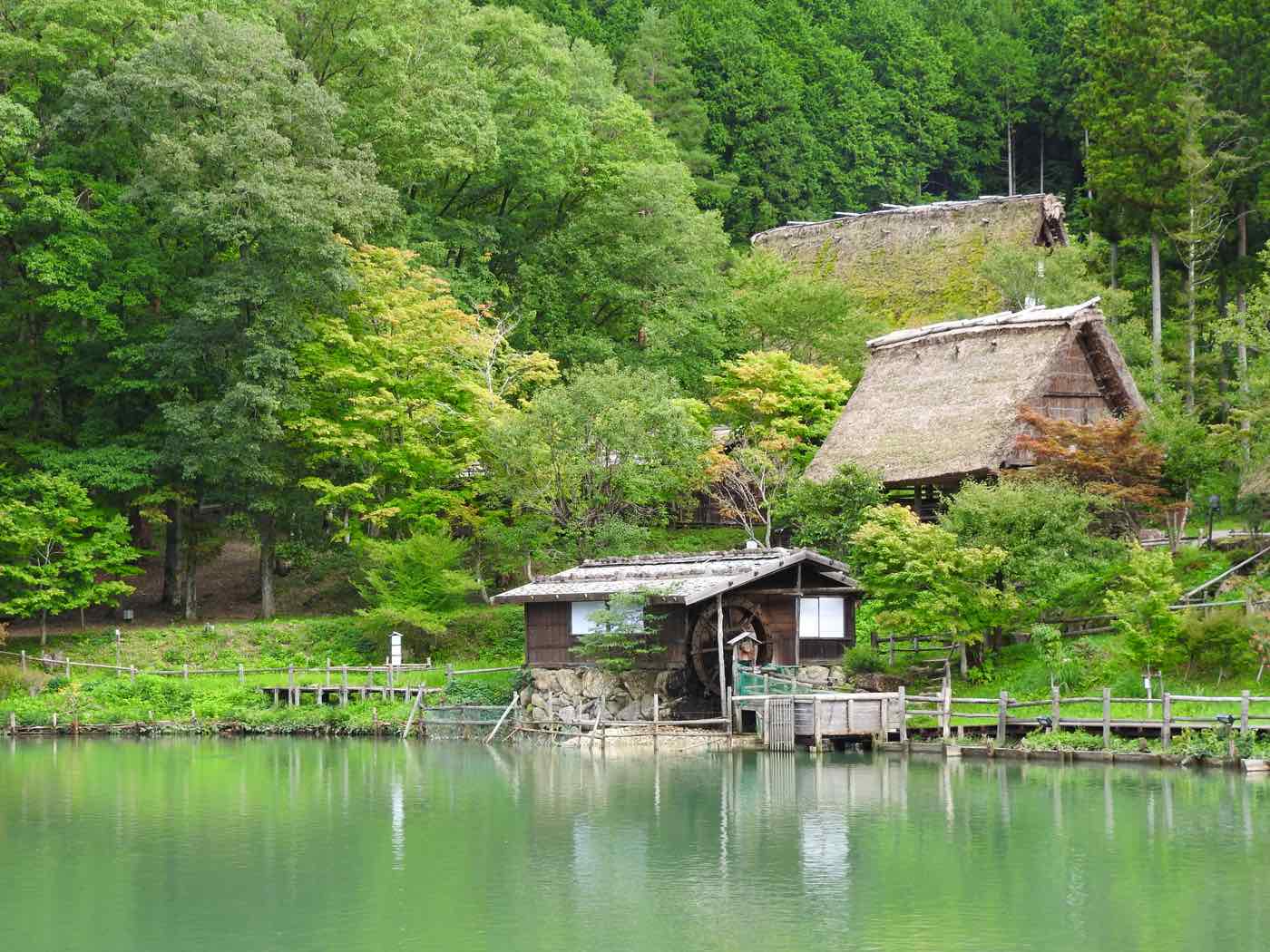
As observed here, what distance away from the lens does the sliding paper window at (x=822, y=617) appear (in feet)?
117

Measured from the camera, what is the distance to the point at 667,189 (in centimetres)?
5359

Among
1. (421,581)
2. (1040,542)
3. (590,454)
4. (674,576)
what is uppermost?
(590,454)

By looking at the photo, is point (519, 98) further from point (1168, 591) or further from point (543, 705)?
point (1168, 591)

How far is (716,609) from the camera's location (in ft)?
115

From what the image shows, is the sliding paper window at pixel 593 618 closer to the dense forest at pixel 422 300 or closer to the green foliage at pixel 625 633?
the green foliage at pixel 625 633

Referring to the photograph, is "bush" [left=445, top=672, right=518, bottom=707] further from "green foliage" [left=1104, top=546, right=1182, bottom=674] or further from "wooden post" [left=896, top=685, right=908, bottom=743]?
"green foliage" [left=1104, top=546, right=1182, bottom=674]

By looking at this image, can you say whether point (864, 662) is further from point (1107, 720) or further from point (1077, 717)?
point (1107, 720)

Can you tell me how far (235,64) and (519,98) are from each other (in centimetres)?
1165

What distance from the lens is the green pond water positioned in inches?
697

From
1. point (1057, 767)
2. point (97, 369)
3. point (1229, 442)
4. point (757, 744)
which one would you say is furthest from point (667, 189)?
point (1057, 767)

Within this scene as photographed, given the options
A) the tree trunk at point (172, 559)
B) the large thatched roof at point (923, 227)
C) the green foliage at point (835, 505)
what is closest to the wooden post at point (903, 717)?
the green foliage at point (835, 505)

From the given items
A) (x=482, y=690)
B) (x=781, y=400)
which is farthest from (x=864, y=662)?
(x=781, y=400)

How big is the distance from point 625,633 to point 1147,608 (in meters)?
10.6

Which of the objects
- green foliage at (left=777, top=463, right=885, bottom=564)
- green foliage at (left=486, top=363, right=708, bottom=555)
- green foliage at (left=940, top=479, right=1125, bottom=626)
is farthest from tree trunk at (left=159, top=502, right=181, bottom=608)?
green foliage at (left=940, top=479, right=1125, bottom=626)
